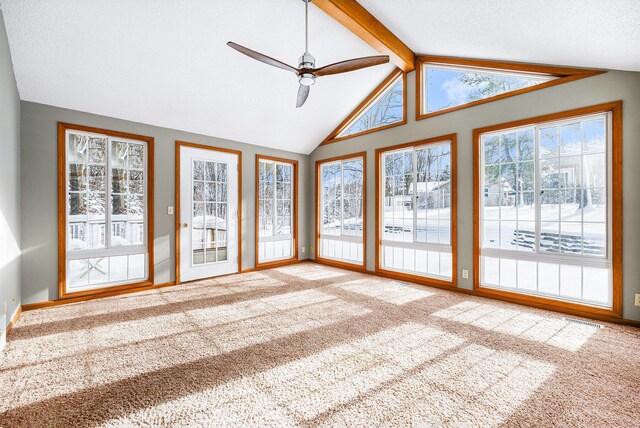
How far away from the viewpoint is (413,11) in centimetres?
294

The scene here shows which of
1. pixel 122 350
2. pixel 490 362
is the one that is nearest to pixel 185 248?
pixel 122 350

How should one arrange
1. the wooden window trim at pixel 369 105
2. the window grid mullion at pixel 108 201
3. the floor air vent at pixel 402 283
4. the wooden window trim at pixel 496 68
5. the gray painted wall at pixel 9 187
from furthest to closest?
the wooden window trim at pixel 369 105 → the floor air vent at pixel 402 283 → the window grid mullion at pixel 108 201 → the wooden window trim at pixel 496 68 → the gray painted wall at pixel 9 187

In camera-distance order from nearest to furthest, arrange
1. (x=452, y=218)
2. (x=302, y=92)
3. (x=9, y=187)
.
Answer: (x=9, y=187), (x=302, y=92), (x=452, y=218)

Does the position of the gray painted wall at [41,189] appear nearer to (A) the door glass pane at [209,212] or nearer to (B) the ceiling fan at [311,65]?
(A) the door glass pane at [209,212]

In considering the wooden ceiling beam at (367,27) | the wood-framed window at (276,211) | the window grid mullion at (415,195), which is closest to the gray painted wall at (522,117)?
the window grid mullion at (415,195)

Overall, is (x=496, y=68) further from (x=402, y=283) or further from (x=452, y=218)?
(x=402, y=283)

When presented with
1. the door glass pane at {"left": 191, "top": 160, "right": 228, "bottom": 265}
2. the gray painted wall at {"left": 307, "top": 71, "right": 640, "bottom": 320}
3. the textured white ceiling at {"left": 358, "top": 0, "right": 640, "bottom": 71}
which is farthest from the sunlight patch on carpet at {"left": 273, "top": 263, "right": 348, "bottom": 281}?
the textured white ceiling at {"left": 358, "top": 0, "right": 640, "bottom": 71}

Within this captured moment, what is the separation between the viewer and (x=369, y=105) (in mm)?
5160

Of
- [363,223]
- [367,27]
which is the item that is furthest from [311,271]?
[367,27]

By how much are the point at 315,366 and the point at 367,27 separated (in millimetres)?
3496

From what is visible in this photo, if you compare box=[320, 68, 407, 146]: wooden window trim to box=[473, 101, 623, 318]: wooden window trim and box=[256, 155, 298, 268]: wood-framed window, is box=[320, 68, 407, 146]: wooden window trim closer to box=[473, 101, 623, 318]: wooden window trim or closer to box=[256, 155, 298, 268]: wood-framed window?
box=[256, 155, 298, 268]: wood-framed window

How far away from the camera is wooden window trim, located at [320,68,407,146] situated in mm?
4551

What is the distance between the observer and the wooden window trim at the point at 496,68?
308 centimetres

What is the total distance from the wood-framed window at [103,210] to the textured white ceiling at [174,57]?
428 mm
